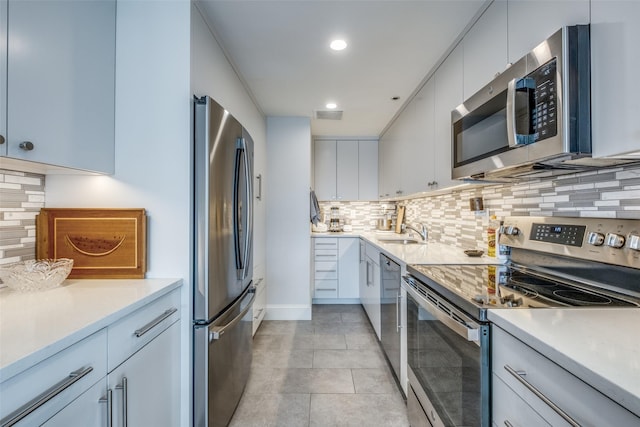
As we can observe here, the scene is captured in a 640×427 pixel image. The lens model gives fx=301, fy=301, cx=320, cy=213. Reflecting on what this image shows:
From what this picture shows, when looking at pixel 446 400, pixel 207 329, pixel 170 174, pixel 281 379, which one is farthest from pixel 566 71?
pixel 281 379

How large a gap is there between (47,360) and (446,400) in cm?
136

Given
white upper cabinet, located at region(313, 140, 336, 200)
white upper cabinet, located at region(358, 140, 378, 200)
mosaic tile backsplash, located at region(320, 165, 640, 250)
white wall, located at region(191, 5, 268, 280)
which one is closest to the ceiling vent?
white wall, located at region(191, 5, 268, 280)

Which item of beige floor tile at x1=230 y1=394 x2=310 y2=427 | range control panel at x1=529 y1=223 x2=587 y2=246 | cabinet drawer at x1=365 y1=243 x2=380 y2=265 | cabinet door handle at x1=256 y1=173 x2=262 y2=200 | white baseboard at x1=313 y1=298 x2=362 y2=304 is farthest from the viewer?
white baseboard at x1=313 y1=298 x2=362 y2=304

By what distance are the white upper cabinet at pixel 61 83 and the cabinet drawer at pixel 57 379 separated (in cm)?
72

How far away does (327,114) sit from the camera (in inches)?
133

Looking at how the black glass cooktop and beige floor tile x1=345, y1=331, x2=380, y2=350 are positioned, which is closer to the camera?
the black glass cooktop

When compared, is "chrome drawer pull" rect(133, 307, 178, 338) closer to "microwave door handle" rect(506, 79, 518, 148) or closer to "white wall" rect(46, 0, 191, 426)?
"white wall" rect(46, 0, 191, 426)

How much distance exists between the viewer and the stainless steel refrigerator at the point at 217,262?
58.6 inches

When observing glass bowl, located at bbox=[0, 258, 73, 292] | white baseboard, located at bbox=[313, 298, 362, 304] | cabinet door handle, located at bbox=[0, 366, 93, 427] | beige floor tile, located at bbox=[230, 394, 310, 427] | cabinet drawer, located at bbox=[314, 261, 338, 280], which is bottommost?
beige floor tile, located at bbox=[230, 394, 310, 427]

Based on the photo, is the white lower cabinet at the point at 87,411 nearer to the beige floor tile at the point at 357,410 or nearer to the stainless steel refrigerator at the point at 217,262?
the stainless steel refrigerator at the point at 217,262

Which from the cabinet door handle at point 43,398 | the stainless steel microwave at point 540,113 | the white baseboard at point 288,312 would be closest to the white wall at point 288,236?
the white baseboard at point 288,312

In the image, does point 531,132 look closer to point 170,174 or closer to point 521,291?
point 521,291

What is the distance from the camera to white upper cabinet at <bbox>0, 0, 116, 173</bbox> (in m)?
1.04

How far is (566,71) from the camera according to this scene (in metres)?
0.96
